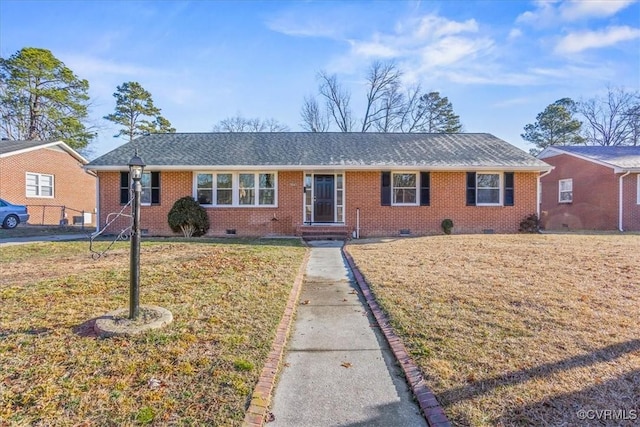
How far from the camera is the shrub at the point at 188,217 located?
485 inches

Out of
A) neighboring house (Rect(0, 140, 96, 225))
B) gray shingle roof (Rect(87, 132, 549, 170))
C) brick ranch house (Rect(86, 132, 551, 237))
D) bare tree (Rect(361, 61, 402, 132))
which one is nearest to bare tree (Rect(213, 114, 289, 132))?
bare tree (Rect(361, 61, 402, 132))

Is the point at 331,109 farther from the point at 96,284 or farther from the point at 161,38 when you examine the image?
the point at 96,284

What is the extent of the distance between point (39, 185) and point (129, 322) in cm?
2129

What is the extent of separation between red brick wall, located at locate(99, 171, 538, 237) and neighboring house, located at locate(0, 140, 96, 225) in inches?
273

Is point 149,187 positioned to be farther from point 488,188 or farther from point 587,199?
point 587,199

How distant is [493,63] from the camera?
1393cm

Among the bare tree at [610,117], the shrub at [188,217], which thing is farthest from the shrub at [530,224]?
the bare tree at [610,117]

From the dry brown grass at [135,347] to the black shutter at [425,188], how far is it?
26.9 ft

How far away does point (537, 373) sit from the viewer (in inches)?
110

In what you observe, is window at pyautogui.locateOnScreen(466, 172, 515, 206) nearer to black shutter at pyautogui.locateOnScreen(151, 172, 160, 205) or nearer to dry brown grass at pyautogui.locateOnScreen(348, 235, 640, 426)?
dry brown grass at pyautogui.locateOnScreen(348, 235, 640, 426)

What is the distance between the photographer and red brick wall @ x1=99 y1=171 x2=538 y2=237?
13.2 m

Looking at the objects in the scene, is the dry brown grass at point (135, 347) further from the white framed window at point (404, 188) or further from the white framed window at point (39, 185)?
the white framed window at point (39, 185)

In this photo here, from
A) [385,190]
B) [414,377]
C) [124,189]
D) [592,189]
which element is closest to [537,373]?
[414,377]

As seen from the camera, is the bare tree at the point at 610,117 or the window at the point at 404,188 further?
the bare tree at the point at 610,117
